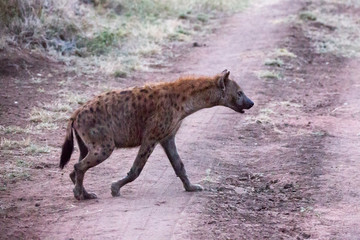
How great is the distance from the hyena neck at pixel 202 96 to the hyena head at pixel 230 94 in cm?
6

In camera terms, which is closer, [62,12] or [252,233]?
[252,233]

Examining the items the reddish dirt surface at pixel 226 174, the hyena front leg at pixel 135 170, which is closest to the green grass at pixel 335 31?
the reddish dirt surface at pixel 226 174

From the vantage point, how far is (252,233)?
244 inches

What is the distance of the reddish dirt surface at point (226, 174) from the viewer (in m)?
6.27

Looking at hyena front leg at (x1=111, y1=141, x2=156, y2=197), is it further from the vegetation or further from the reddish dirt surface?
the vegetation

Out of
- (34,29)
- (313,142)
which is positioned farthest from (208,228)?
(34,29)

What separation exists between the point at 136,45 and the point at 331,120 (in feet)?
17.3

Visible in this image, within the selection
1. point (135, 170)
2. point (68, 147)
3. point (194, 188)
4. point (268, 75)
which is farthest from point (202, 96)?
point (268, 75)

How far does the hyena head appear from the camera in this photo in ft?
24.3

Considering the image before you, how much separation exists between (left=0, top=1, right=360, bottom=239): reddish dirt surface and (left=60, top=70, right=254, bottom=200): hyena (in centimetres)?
32

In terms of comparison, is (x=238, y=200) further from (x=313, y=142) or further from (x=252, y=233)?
(x=313, y=142)

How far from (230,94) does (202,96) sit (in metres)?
0.31

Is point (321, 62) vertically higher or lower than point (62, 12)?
lower

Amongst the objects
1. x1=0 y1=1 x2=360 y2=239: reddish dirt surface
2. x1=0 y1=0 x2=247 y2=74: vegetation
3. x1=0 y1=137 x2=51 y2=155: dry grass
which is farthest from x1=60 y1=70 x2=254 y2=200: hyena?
x1=0 y1=0 x2=247 y2=74: vegetation
